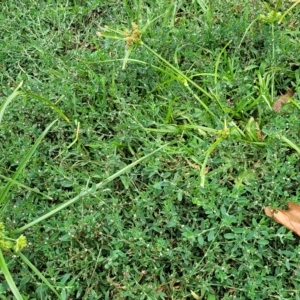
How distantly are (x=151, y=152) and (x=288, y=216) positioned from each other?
615 millimetres

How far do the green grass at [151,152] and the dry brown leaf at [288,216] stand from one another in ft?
0.10

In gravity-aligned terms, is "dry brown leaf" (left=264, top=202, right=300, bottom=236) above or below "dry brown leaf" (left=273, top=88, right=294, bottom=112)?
below

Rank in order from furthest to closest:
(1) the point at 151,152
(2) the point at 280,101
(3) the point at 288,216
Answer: (2) the point at 280,101 → (1) the point at 151,152 → (3) the point at 288,216

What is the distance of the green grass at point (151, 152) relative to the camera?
6.67 feet

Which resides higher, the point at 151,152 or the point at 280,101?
the point at 280,101

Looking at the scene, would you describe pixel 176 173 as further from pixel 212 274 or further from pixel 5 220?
pixel 5 220

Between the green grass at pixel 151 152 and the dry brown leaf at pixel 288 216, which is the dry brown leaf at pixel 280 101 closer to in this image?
the green grass at pixel 151 152

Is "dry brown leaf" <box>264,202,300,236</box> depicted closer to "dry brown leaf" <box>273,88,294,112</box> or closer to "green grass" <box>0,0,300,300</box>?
"green grass" <box>0,0,300,300</box>

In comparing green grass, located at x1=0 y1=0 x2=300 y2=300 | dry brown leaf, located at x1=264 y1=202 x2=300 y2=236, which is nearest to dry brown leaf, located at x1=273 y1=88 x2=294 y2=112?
green grass, located at x1=0 y1=0 x2=300 y2=300

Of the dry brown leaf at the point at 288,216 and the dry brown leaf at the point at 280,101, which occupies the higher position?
the dry brown leaf at the point at 280,101

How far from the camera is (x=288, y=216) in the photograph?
209 cm

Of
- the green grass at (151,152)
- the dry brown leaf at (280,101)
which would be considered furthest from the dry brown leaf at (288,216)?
the dry brown leaf at (280,101)

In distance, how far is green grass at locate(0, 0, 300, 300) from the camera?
80.0 inches

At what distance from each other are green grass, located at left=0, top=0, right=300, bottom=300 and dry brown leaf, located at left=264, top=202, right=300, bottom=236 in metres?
0.03
